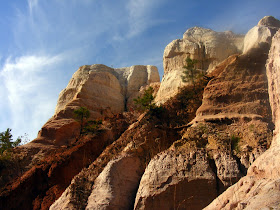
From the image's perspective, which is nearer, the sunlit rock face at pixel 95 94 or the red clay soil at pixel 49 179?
the red clay soil at pixel 49 179

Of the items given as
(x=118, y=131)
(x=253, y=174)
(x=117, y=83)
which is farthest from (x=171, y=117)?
(x=117, y=83)

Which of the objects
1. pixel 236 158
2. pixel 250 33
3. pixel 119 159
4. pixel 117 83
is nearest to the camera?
pixel 236 158

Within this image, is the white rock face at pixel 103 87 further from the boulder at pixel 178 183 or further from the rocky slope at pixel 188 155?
the boulder at pixel 178 183

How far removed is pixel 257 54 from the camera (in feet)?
69.0

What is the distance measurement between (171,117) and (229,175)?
38.1 feet

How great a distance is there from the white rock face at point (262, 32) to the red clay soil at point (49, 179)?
1491 cm

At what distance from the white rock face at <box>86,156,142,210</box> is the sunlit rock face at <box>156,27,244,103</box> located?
55.2 feet

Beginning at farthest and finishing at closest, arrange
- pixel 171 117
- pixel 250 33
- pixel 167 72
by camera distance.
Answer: pixel 167 72
pixel 250 33
pixel 171 117

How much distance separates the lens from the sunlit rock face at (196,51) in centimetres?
3228

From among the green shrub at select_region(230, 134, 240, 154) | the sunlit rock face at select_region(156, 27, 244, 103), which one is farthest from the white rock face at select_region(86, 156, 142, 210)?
the sunlit rock face at select_region(156, 27, 244, 103)

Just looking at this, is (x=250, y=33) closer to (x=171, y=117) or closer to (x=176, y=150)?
(x=171, y=117)

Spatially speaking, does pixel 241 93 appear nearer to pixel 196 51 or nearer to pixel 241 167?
pixel 241 167

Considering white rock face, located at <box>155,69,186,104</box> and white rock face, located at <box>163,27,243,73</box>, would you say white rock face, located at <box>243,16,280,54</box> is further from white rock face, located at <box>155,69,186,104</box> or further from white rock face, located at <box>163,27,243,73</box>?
white rock face, located at <box>155,69,186,104</box>

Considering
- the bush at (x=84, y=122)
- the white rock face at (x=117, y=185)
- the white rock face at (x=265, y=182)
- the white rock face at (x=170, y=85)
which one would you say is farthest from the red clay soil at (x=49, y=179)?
the white rock face at (x=265, y=182)
